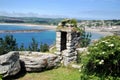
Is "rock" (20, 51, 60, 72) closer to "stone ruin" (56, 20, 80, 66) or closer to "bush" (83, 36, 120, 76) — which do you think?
"stone ruin" (56, 20, 80, 66)

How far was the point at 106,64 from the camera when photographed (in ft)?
29.8

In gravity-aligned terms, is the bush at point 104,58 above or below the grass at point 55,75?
above

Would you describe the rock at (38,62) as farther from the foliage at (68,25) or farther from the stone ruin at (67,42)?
the foliage at (68,25)

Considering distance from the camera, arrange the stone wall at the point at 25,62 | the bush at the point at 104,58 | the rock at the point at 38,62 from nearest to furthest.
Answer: the bush at the point at 104,58 → the stone wall at the point at 25,62 → the rock at the point at 38,62

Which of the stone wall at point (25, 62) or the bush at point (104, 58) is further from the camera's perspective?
the stone wall at point (25, 62)

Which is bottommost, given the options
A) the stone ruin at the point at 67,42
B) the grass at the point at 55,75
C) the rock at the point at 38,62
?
the grass at the point at 55,75

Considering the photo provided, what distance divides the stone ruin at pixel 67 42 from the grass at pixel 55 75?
758 millimetres

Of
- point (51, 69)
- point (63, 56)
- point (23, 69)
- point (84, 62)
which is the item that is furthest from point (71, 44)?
point (84, 62)

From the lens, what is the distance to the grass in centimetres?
1318

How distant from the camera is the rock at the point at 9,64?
12.4 meters

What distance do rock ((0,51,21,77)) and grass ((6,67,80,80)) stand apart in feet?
2.18

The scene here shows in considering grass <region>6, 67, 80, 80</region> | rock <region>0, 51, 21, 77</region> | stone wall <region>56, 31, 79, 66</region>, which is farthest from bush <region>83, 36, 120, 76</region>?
stone wall <region>56, 31, 79, 66</region>

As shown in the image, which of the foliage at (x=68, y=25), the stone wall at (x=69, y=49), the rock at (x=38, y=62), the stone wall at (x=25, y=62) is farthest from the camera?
the foliage at (x=68, y=25)

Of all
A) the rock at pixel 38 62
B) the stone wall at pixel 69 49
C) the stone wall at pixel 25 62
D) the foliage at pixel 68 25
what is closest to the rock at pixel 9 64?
the stone wall at pixel 25 62
